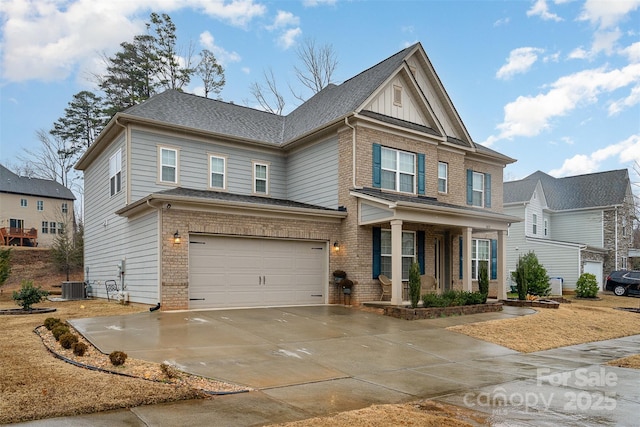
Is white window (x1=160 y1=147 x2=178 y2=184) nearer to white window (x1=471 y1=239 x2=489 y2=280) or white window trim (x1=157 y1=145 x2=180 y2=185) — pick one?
white window trim (x1=157 y1=145 x2=180 y2=185)

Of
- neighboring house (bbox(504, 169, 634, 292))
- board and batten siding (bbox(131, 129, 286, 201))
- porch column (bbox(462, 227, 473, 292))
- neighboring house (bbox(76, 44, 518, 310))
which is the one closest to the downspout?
neighboring house (bbox(76, 44, 518, 310))

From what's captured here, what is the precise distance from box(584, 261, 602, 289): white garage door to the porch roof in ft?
51.4

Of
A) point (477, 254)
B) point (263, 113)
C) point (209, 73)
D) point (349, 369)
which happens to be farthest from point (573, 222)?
point (349, 369)

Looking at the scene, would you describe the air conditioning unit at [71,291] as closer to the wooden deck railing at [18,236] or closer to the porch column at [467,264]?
the porch column at [467,264]

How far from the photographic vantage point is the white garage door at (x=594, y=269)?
28.7 m

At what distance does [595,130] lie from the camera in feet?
76.0

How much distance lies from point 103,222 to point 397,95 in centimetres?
1292

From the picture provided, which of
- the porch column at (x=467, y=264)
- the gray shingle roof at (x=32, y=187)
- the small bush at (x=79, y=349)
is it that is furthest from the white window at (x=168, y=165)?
the gray shingle roof at (x=32, y=187)

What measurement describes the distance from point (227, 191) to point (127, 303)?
5.28 metres

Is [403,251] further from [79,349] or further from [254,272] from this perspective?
[79,349]

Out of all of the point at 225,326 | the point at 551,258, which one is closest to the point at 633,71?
the point at 551,258

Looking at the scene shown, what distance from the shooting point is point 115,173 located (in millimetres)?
16766

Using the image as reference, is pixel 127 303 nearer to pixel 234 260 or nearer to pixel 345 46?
pixel 234 260

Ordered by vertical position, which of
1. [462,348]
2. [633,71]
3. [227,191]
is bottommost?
[462,348]
